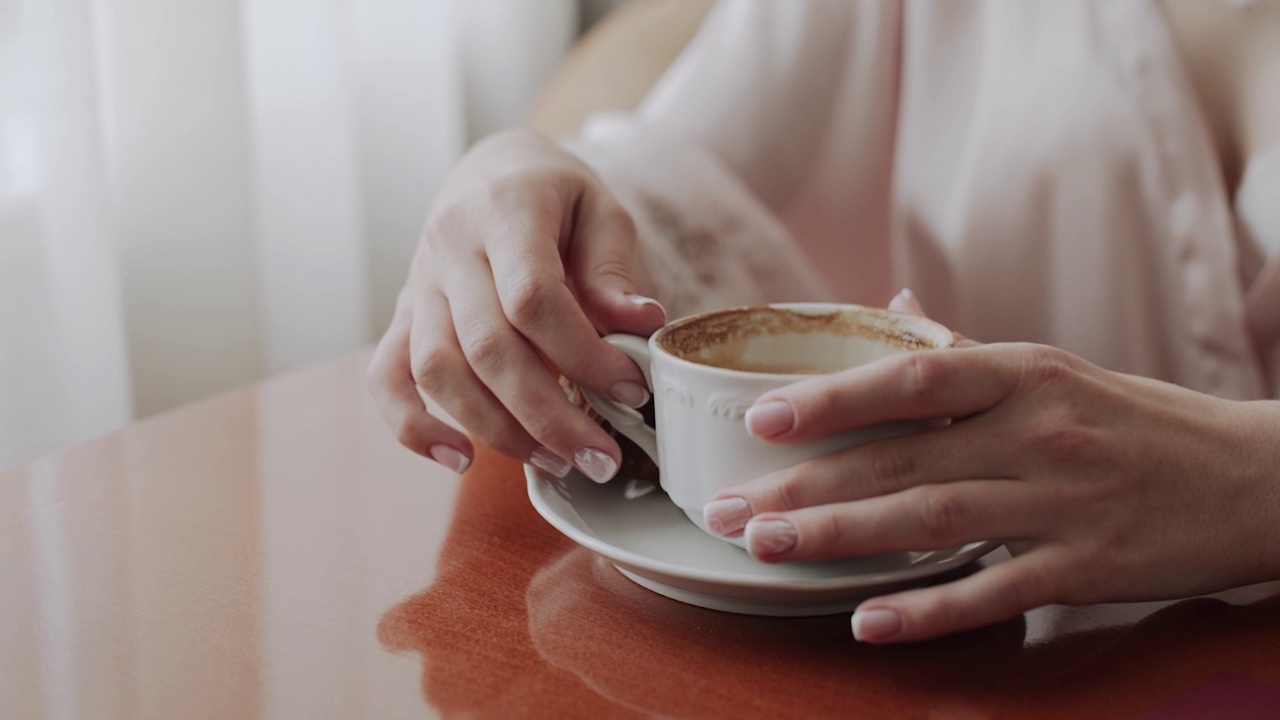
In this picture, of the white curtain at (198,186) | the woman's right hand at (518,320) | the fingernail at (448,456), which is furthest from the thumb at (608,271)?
the white curtain at (198,186)

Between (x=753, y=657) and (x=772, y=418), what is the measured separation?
102mm

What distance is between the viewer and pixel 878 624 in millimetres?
412

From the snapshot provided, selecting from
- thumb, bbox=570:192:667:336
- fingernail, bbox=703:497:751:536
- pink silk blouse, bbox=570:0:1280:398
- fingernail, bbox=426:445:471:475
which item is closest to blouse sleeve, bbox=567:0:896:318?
A: pink silk blouse, bbox=570:0:1280:398

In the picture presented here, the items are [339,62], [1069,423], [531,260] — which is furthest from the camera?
[339,62]

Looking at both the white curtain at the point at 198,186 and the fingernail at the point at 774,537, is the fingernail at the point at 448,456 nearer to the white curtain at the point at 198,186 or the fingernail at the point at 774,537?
the fingernail at the point at 774,537

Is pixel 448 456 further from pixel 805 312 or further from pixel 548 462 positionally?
pixel 805 312

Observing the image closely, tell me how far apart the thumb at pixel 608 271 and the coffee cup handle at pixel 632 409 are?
0.06 ft

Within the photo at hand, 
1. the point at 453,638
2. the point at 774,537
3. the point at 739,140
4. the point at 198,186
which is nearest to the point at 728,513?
the point at 774,537

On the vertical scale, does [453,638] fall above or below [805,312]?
below

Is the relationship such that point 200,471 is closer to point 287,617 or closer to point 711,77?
Answer: point 287,617

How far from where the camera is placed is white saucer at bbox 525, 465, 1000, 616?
1.41 ft

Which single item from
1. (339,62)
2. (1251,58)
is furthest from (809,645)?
(339,62)

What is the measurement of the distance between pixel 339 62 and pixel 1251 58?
1.08 m

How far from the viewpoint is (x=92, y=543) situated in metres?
0.55
